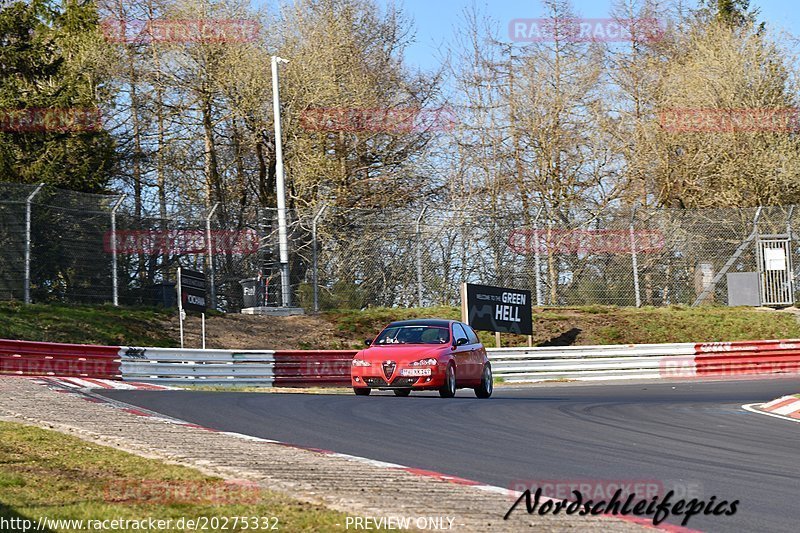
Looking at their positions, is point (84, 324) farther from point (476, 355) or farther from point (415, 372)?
point (415, 372)

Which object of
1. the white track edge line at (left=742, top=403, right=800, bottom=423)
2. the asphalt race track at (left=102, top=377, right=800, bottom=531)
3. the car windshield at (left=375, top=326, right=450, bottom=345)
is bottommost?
the white track edge line at (left=742, top=403, right=800, bottom=423)

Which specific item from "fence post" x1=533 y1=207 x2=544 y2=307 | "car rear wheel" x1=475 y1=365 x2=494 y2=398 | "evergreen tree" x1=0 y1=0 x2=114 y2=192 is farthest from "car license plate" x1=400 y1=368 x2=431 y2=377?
"evergreen tree" x1=0 y1=0 x2=114 y2=192

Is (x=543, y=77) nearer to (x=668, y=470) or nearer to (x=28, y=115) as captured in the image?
(x=28, y=115)

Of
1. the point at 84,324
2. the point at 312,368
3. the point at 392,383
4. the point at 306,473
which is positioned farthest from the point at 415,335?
the point at 306,473

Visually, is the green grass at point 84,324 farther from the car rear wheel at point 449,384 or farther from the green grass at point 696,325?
the green grass at point 696,325

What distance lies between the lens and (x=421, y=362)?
17.8m

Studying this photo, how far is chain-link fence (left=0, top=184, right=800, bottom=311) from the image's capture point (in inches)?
1051

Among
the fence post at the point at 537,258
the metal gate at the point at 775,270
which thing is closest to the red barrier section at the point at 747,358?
the metal gate at the point at 775,270

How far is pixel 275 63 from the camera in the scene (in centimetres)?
3216

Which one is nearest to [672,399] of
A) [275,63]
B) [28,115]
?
[275,63]

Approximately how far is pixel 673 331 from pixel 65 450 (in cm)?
2451

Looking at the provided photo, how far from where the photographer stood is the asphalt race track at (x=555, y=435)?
8711mm

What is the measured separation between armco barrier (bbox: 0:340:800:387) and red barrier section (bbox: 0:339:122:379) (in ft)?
0.06

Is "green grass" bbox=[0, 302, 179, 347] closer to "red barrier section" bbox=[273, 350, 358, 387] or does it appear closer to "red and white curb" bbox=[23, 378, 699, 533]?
"red barrier section" bbox=[273, 350, 358, 387]
